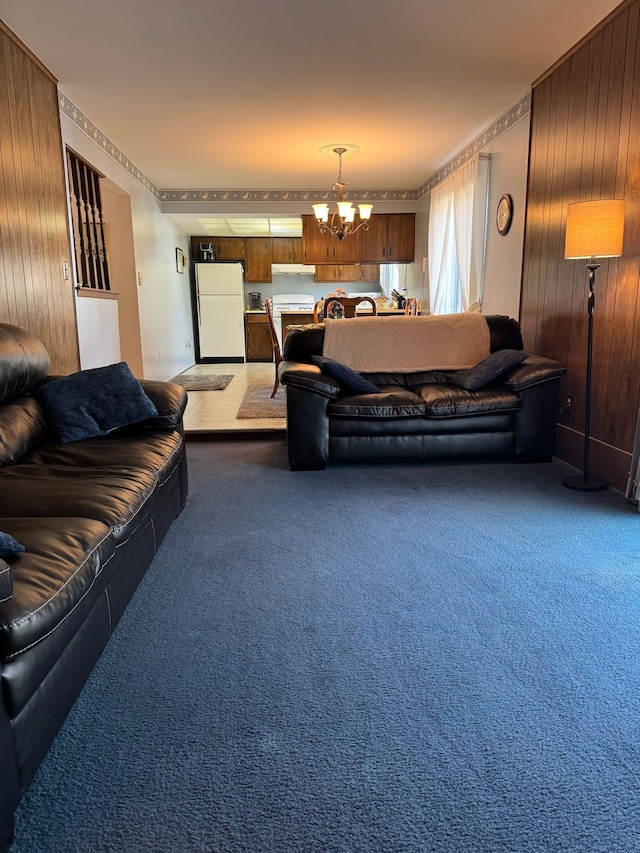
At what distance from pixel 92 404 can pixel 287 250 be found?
26.5 feet

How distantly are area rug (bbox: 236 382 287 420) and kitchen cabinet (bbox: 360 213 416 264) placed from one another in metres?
2.50

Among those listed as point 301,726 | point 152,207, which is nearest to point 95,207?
point 152,207

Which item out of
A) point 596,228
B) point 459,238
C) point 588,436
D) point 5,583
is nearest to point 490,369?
point 588,436

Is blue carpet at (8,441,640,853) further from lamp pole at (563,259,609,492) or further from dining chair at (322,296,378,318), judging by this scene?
dining chair at (322,296,378,318)

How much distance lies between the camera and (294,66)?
11.9 ft

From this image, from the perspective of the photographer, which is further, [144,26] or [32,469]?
[144,26]

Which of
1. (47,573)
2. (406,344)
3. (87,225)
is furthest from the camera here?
(87,225)

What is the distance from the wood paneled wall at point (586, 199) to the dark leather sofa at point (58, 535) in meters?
2.31

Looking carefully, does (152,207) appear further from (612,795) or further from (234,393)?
(612,795)

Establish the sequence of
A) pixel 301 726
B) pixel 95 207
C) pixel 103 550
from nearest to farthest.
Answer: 1. pixel 301 726
2. pixel 103 550
3. pixel 95 207

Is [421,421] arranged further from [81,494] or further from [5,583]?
[5,583]

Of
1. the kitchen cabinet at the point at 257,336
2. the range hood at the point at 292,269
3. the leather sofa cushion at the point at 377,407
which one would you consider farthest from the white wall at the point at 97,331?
the range hood at the point at 292,269

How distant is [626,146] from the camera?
2895 millimetres

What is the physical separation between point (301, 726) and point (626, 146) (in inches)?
122
